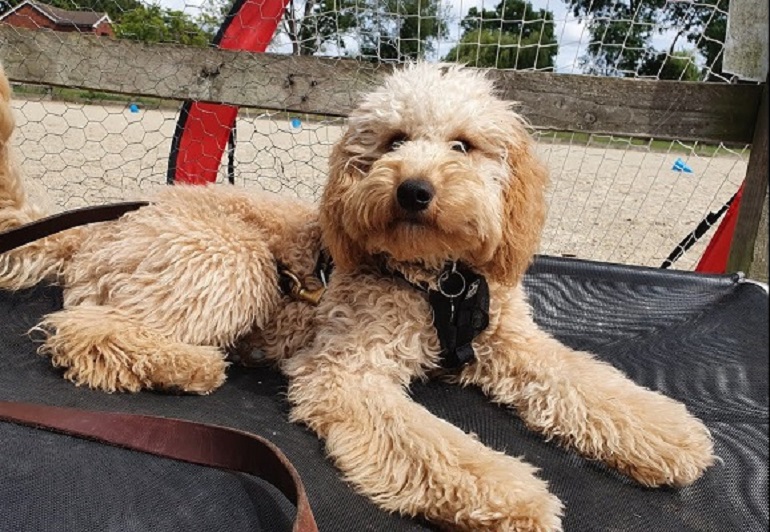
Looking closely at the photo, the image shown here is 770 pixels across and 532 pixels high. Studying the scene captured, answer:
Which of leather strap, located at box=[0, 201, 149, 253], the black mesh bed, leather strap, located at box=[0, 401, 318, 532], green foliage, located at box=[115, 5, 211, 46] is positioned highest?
green foliage, located at box=[115, 5, 211, 46]

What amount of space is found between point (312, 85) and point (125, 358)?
68.3 inches

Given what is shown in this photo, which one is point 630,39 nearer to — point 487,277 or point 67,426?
point 487,277

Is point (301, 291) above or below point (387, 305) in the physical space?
below

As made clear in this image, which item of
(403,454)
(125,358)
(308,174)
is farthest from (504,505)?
(308,174)

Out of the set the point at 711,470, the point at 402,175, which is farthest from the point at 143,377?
the point at 711,470

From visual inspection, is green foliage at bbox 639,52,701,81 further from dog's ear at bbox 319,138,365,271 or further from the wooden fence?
dog's ear at bbox 319,138,365,271

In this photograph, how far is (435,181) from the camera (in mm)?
1930

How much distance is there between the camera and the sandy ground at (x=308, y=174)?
17.2ft

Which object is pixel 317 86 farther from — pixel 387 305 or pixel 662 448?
pixel 662 448

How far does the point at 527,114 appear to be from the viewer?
317 centimetres

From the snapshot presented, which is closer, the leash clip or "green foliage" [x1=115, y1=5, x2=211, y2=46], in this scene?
the leash clip

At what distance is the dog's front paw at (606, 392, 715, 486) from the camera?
1.78m

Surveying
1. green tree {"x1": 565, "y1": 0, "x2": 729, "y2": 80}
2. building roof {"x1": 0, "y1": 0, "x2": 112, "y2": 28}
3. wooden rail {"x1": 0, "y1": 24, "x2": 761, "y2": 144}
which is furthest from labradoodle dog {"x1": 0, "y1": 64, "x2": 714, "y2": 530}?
building roof {"x1": 0, "y1": 0, "x2": 112, "y2": 28}

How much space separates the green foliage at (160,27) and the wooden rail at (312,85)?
0.62 meters
